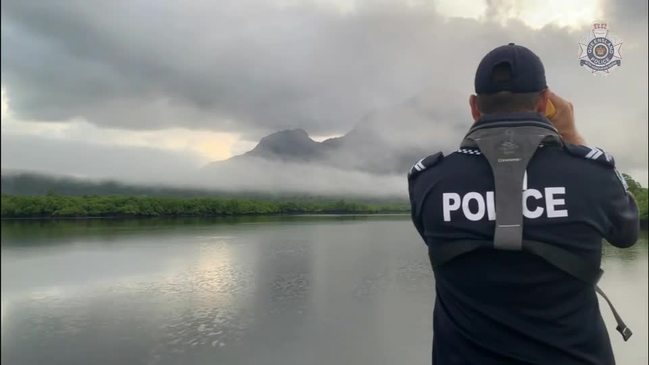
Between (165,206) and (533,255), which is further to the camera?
(165,206)

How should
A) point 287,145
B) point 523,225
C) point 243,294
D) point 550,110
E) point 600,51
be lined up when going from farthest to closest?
point 243,294 < point 287,145 < point 600,51 < point 550,110 < point 523,225

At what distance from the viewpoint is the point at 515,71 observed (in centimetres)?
88

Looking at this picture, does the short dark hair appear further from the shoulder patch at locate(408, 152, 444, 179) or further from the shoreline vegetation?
the shoreline vegetation

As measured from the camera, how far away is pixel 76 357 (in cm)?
439

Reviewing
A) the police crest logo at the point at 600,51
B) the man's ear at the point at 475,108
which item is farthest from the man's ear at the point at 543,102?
the police crest logo at the point at 600,51

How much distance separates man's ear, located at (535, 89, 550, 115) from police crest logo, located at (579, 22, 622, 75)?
646 mm

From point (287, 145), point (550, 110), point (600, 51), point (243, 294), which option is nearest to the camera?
point (550, 110)

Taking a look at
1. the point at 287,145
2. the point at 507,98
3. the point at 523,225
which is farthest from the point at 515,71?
the point at 287,145

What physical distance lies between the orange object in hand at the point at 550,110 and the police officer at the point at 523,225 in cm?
1

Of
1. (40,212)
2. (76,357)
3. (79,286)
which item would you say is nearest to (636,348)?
(40,212)

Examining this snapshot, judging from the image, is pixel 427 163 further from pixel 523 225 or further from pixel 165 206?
pixel 165 206

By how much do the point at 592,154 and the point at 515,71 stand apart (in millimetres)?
205

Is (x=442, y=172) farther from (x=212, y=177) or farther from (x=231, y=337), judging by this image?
(x=231, y=337)

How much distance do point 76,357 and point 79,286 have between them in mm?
900
